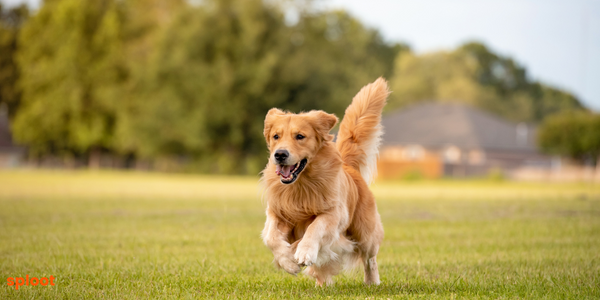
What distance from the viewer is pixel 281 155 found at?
5523 millimetres

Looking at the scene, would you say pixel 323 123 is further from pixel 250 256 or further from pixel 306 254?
pixel 250 256

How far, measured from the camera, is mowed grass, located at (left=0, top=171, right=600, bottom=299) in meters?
5.63

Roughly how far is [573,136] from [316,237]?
51.0 meters

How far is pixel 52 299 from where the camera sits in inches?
195

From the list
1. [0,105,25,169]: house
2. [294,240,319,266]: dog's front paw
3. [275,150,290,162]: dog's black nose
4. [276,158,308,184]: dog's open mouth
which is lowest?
[0,105,25,169]: house

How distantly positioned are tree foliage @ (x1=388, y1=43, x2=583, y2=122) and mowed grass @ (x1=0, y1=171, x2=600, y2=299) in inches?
2461

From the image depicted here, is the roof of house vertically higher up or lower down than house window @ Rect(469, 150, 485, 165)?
higher up

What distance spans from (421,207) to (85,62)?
148ft

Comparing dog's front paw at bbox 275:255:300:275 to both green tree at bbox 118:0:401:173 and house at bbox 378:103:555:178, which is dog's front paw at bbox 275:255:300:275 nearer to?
green tree at bbox 118:0:401:173

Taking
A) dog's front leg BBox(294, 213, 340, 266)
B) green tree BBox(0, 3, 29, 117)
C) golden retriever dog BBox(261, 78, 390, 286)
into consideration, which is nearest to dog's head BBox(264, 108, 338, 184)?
golden retriever dog BBox(261, 78, 390, 286)

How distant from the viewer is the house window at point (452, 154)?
5634cm

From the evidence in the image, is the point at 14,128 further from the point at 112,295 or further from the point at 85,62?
the point at 112,295

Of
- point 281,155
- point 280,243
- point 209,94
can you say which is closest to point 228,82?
point 209,94

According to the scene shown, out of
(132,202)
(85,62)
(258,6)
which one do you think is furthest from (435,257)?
(85,62)
